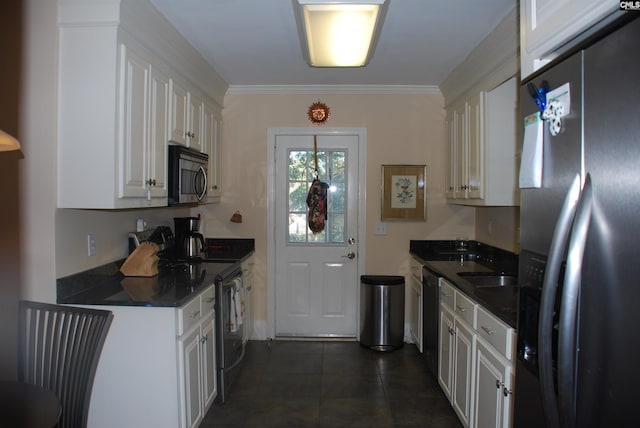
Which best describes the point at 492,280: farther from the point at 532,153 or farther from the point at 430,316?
the point at 532,153

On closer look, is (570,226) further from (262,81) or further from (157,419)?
(262,81)

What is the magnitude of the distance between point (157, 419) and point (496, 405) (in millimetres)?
1654

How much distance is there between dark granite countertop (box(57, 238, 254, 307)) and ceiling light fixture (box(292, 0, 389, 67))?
151 centimetres

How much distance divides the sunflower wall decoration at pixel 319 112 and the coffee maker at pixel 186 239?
4.93ft

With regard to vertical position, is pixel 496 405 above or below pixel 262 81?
below

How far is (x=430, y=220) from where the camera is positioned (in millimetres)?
4078

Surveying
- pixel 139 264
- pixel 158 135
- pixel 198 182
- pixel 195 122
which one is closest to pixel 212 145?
pixel 195 122

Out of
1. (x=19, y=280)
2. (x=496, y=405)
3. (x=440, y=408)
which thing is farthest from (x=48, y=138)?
(x=440, y=408)

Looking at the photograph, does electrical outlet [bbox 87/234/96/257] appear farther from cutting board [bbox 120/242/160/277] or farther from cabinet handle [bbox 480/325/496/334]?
cabinet handle [bbox 480/325/496/334]

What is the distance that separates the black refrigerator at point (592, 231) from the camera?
0.83 m

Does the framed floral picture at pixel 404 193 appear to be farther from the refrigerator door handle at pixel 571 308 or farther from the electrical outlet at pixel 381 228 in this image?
the refrigerator door handle at pixel 571 308

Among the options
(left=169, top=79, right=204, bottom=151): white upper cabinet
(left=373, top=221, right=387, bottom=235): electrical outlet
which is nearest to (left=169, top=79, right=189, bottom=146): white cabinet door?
(left=169, top=79, right=204, bottom=151): white upper cabinet

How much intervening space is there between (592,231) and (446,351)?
83.9 inches

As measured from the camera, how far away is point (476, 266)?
3.27m
